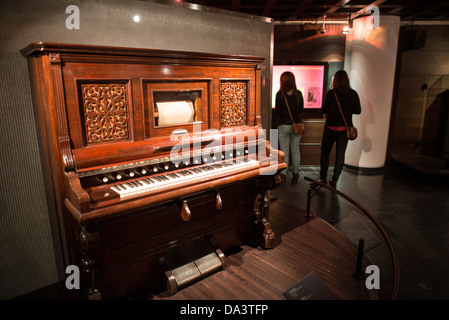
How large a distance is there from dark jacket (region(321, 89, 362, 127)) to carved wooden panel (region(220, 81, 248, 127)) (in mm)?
2858

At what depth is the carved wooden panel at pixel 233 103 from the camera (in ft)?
10.8

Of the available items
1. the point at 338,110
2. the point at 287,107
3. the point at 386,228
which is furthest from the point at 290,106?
the point at 386,228

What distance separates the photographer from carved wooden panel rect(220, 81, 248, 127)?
10.8 feet

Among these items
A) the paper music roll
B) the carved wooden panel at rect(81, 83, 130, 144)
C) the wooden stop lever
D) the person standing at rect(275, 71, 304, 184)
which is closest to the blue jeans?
the person standing at rect(275, 71, 304, 184)

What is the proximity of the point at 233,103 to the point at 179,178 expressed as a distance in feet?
3.84

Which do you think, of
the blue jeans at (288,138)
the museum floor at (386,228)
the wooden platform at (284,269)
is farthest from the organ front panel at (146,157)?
the blue jeans at (288,138)

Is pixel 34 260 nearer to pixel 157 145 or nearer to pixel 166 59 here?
pixel 157 145

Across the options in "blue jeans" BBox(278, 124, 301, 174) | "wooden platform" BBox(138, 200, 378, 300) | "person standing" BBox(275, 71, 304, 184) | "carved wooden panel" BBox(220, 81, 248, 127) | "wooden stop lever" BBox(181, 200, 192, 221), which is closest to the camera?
"wooden stop lever" BBox(181, 200, 192, 221)

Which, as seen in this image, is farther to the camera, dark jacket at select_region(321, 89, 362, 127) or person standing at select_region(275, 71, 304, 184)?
person standing at select_region(275, 71, 304, 184)

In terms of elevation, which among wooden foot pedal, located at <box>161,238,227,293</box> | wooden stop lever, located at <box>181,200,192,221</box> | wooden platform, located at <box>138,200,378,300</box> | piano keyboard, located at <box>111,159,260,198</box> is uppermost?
piano keyboard, located at <box>111,159,260,198</box>

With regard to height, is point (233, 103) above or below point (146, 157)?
above

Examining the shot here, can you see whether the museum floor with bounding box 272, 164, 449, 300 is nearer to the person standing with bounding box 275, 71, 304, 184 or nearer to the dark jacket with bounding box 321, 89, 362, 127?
the person standing with bounding box 275, 71, 304, 184

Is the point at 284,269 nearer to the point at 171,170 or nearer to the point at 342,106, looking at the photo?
the point at 171,170

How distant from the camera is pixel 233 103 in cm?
337
